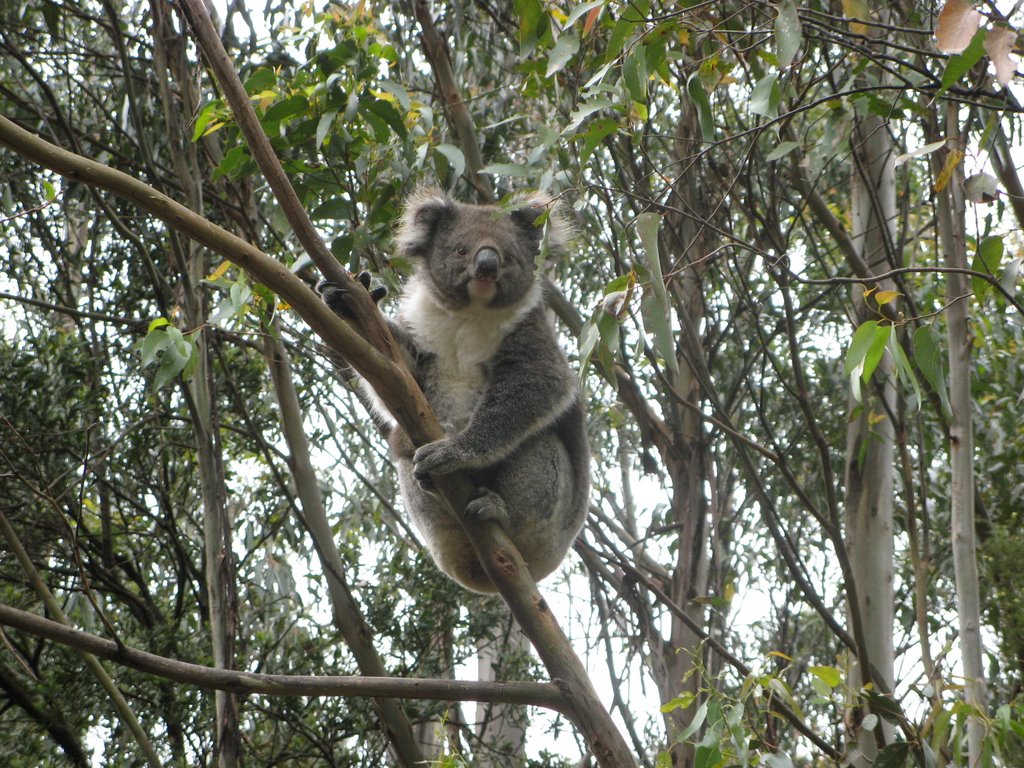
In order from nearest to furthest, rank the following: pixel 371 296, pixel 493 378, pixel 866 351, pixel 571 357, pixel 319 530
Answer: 1. pixel 866 351
2. pixel 371 296
3. pixel 493 378
4. pixel 319 530
5. pixel 571 357

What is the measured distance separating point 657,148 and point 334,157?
2.13m

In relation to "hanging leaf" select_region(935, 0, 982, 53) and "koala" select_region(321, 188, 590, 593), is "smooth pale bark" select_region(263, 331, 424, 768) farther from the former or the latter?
"hanging leaf" select_region(935, 0, 982, 53)

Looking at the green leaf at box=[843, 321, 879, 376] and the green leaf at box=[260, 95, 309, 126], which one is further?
the green leaf at box=[260, 95, 309, 126]

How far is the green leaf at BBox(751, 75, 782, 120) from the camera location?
2.10 metres

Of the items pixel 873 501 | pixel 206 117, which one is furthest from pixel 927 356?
pixel 206 117

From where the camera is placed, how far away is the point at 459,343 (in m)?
3.46

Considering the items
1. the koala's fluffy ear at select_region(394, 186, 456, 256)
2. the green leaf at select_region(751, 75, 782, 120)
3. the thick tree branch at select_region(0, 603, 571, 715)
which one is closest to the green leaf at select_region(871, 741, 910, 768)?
the thick tree branch at select_region(0, 603, 571, 715)

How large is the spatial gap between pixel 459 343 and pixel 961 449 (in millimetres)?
1555

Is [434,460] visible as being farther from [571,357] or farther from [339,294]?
[571,357]

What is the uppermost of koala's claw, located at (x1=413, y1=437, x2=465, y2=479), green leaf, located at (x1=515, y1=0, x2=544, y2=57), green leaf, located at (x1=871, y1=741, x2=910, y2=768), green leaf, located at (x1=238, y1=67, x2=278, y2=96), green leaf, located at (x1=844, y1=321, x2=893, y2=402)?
green leaf, located at (x1=238, y1=67, x2=278, y2=96)

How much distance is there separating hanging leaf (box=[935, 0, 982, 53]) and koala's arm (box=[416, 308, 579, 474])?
5.24 ft

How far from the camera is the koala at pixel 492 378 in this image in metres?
3.25

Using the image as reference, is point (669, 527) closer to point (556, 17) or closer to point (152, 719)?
point (556, 17)

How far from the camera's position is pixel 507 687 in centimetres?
215
